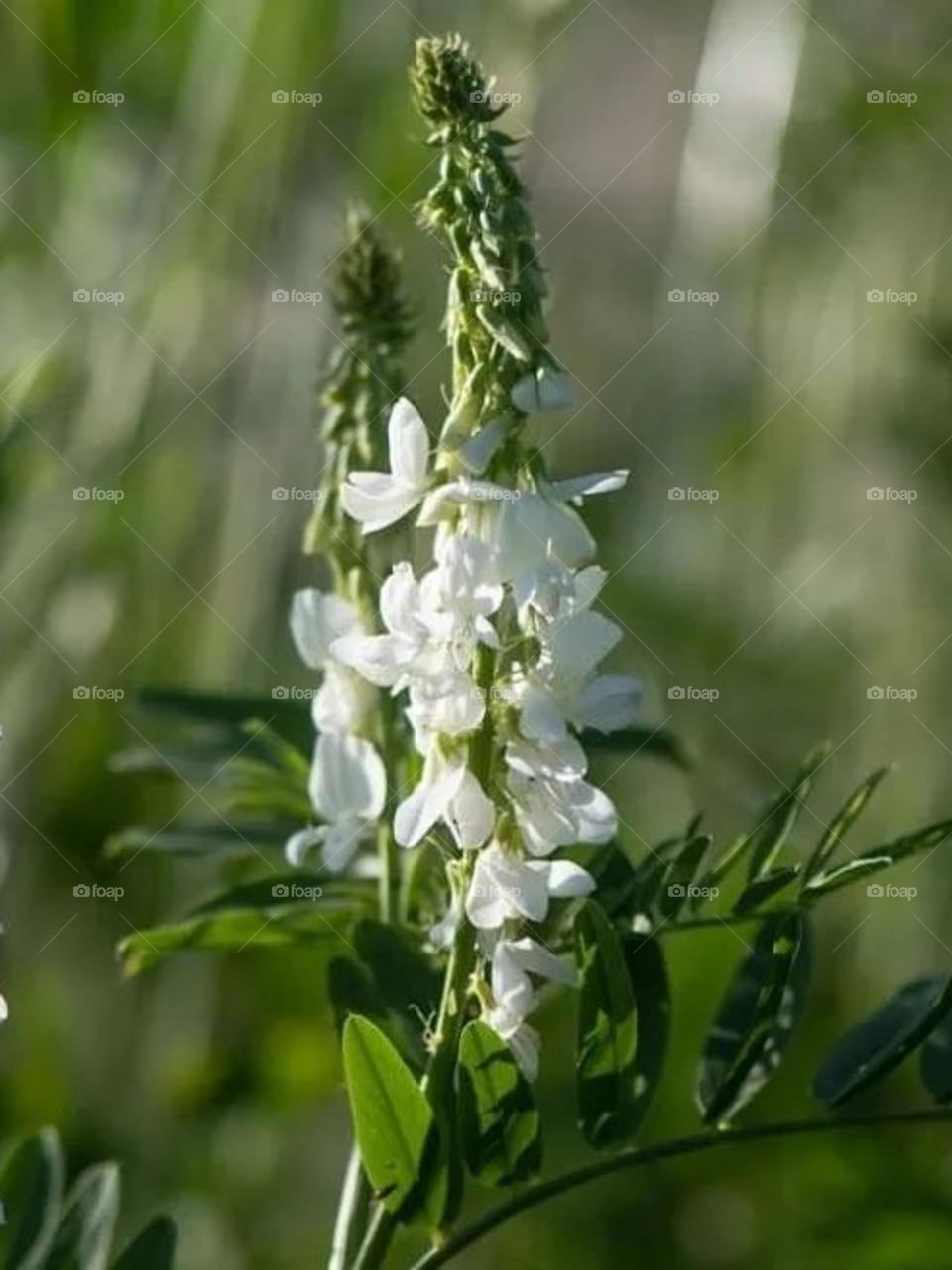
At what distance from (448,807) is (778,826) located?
0.56 feet

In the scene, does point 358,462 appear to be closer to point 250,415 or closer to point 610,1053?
point 610,1053

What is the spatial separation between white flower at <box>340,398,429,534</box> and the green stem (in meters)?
0.30

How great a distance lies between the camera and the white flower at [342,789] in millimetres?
1163

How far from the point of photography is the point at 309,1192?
2.15 meters

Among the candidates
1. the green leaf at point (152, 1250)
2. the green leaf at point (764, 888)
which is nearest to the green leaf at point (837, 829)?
the green leaf at point (764, 888)

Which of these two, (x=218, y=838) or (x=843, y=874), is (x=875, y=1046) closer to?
(x=843, y=874)

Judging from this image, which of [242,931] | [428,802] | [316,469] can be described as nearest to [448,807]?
[428,802]

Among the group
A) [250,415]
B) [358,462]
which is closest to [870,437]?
[250,415]

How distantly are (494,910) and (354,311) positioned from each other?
377 mm

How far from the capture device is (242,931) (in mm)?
1163

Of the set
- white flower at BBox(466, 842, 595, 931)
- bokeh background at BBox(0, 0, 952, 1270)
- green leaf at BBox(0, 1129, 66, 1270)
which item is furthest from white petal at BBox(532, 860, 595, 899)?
bokeh background at BBox(0, 0, 952, 1270)

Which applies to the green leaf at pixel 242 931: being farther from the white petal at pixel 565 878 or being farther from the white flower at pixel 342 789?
the white petal at pixel 565 878

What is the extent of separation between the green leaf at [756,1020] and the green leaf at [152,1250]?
10.0 inches

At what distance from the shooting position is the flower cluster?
3.16 feet
